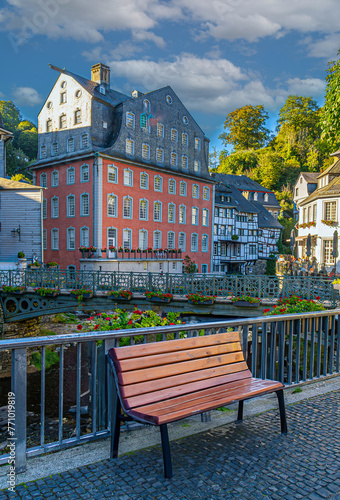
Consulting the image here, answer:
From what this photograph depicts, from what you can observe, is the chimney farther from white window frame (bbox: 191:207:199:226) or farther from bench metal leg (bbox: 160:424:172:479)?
bench metal leg (bbox: 160:424:172:479)

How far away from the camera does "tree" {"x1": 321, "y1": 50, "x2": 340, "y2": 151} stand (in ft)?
40.4

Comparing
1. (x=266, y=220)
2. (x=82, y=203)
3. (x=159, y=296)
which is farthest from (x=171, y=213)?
(x=266, y=220)

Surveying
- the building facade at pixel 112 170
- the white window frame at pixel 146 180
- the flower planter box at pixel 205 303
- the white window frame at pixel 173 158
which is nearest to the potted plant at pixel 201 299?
the flower planter box at pixel 205 303

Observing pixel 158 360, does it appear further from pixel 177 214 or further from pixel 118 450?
pixel 177 214

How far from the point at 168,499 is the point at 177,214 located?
3908 cm

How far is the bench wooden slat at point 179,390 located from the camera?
319 centimetres

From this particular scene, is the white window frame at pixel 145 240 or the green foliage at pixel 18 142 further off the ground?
the green foliage at pixel 18 142

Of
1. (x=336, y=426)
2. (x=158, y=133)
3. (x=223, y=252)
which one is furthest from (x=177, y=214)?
(x=336, y=426)

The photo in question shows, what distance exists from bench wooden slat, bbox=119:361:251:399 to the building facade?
28573 mm

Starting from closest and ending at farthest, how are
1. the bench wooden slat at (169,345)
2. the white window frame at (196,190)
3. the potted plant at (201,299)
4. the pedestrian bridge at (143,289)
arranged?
the bench wooden slat at (169,345), the pedestrian bridge at (143,289), the potted plant at (201,299), the white window frame at (196,190)

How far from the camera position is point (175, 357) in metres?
3.57

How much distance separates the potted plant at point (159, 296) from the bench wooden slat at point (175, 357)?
Answer: 542 inches

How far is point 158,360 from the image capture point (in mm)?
3441

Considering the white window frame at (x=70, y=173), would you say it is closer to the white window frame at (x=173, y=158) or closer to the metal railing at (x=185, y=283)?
the white window frame at (x=173, y=158)
